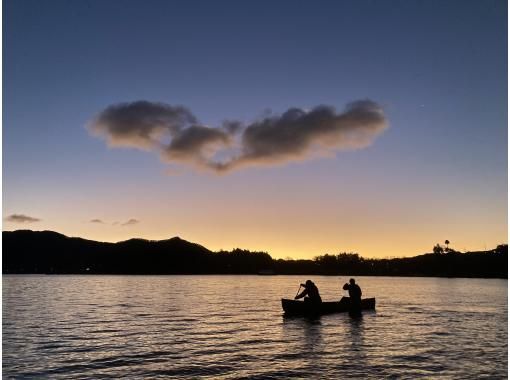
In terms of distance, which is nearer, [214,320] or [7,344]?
[7,344]

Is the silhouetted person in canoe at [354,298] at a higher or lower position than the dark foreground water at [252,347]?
higher

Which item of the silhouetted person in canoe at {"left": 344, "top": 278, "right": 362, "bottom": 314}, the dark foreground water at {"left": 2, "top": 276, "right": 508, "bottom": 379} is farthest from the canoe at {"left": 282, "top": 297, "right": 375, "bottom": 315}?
the silhouetted person in canoe at {"left": 344, "top": 278, "right": 362, "bottom": 314}

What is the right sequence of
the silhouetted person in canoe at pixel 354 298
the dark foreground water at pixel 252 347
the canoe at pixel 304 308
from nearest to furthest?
1. the dark foreground water at pixel 252 347
2. the canoe at pixel 304 308
3. the silhouetted person in canoe at pixel 354 298

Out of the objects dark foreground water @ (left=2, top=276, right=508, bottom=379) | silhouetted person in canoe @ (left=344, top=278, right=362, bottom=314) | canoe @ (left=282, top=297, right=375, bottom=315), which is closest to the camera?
dark foreground water @ (left=2, top=276, right=508, bottom=379)

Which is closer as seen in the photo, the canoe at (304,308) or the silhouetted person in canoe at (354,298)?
the canoe at (304,308)

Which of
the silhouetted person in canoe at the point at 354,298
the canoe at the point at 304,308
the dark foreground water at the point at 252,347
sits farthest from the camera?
the silhouetted person in canoe at the point at 354,298

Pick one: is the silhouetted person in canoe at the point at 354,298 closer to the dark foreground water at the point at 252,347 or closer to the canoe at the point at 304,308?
the dark foreground water at the point at 252,347

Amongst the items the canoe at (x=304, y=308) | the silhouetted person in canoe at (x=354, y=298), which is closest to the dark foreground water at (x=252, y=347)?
the canoe at (x=304, y=308)

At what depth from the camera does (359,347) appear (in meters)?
27.1

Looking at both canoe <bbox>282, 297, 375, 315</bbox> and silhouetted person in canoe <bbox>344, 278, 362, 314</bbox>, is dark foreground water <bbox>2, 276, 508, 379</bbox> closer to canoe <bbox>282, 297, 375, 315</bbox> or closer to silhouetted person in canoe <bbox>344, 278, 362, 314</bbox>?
canoe <bbox>282, 297, 375, 315</bbox>

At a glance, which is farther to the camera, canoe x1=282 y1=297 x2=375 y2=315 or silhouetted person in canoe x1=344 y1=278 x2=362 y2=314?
silhouetted person in canoe x1=344 y1=278 x2=362 y2=314

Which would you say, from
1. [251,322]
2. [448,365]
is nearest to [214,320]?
[251,322]

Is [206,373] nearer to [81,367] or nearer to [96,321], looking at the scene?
[81,367]

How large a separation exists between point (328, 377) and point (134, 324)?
22.7 meters
